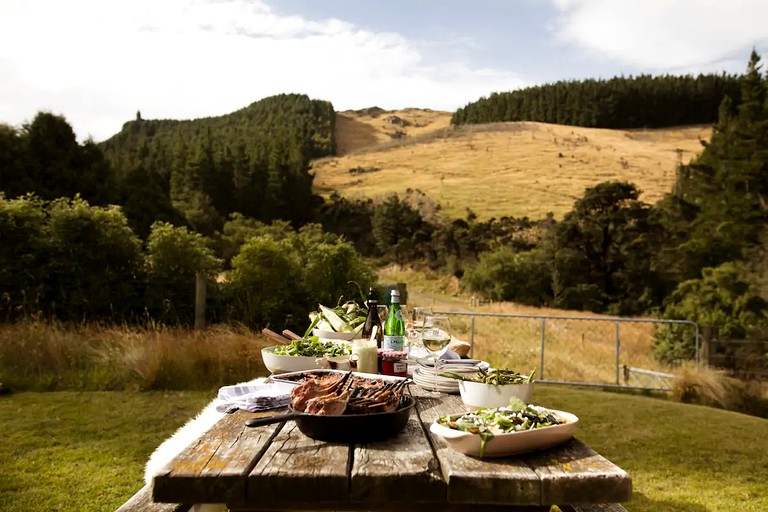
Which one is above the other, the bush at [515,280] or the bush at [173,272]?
the bush at [173,272]

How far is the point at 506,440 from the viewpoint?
1.57 meters

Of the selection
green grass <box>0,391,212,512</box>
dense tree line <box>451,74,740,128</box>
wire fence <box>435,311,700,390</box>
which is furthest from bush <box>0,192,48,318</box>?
dense tree line <box>451,74,740,128</box>

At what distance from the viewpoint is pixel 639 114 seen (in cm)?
6988

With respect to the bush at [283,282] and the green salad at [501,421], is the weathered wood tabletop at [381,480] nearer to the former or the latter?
the green salad at [501,421]

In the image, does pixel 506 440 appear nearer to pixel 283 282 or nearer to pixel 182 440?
pixel 182 440

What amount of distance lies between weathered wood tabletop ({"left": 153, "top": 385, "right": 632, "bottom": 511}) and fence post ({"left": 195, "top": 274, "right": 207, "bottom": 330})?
7.77m

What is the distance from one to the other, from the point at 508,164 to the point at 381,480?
183ft

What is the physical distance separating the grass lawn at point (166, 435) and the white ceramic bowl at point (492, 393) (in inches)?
121

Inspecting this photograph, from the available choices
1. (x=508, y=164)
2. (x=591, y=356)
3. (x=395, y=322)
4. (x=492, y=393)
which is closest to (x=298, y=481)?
(x=492, y=393)

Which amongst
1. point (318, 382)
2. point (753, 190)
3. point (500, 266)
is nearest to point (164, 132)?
point (500, 266)

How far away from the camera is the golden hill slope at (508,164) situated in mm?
44312

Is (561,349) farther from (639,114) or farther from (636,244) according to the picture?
(639,114)

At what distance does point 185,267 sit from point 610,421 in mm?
6275

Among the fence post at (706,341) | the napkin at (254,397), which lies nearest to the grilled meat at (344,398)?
the napkin at (254,397)
